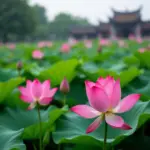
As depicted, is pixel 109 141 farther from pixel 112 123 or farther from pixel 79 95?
pixel 79 95

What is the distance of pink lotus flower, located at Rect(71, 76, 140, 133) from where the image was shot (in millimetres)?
591

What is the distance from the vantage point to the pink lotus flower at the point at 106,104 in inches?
23.3

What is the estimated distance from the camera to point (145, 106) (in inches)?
31.6

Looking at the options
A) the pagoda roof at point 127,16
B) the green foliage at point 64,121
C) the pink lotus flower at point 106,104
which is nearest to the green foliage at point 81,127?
the green foliage at point 64,121

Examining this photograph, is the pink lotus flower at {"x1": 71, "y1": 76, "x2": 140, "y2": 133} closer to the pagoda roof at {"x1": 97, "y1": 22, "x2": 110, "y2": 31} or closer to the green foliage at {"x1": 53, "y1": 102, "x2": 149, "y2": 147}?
the green foliage at {"x1": 53, "y1": 102, "x2": 149, "y2": 147}

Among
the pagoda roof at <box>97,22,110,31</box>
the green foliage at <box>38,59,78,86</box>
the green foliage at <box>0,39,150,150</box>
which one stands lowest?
the pagoda roof at <box>97,22,110,31</box>

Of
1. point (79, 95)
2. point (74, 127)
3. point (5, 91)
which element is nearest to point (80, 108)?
point (74, 127)

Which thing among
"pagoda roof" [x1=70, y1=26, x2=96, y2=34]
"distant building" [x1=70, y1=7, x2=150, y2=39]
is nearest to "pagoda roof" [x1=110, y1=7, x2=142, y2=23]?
"distant building" [x1=70, y1=7, x2=150, y2=39]

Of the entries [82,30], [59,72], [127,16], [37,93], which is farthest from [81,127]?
[82,30]

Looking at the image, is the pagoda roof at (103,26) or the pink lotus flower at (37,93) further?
the pagoda roof at (103,26)

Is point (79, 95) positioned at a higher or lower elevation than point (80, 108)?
lower

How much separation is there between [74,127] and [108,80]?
0.82ft

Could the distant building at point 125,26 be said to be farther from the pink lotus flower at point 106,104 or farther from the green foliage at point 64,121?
the pink lotus flower at point 106,104

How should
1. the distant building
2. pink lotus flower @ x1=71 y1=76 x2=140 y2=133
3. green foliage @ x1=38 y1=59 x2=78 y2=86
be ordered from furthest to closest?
1. the distant building
2. green foliage @ x1=38 y1=59 x2=78 y2=86
3. pink lotus flower @ x1=71 y1=76 x2=140 y2=133
